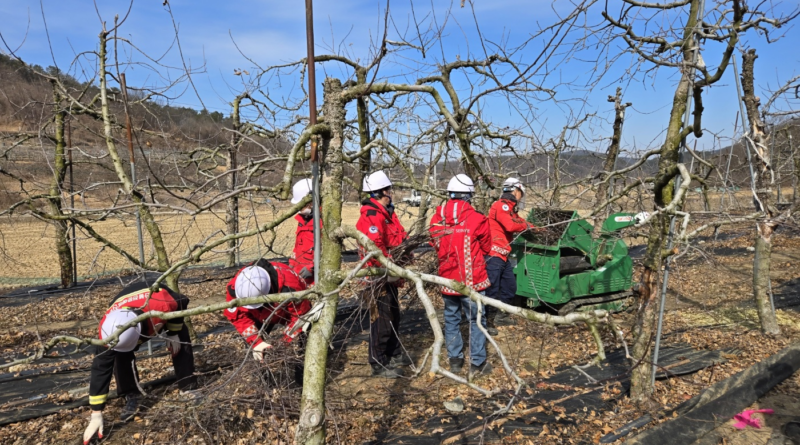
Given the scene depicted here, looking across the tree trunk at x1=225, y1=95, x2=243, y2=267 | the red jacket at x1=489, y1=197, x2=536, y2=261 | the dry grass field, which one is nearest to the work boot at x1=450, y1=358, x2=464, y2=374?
the red jacket at x1=489, y1=197, x2=536, y2=261

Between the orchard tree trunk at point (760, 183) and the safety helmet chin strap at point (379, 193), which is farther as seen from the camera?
the orchard tree trunk at point (760, 183)

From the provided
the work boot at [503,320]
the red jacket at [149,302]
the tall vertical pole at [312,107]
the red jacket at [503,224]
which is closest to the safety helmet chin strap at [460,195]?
the red jacket at [503,224]

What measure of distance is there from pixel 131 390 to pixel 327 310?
263 cm

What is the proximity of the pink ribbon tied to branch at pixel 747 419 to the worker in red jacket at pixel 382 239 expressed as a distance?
9.20ft

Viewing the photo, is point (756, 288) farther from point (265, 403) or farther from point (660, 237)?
point (265, 403)

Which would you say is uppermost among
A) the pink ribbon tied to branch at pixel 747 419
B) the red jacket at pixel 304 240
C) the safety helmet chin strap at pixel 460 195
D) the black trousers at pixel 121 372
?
the safety helmet chin strap at pixel 460 195

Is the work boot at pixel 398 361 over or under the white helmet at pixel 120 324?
under

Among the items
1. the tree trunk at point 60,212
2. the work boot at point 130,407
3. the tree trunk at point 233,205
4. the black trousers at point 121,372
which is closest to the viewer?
the black trousers at point 121,372

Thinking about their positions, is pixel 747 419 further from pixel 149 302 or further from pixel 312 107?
pixel 149 302

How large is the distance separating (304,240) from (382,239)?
1.23 m

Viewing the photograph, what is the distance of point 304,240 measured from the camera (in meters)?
5.12

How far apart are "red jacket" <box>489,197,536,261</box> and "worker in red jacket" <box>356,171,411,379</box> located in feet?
4.46

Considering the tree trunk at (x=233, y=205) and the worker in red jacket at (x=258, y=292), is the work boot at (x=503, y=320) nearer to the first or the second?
the worker in red jacket at (x=258, y=292)

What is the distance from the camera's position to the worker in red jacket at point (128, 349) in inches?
129
